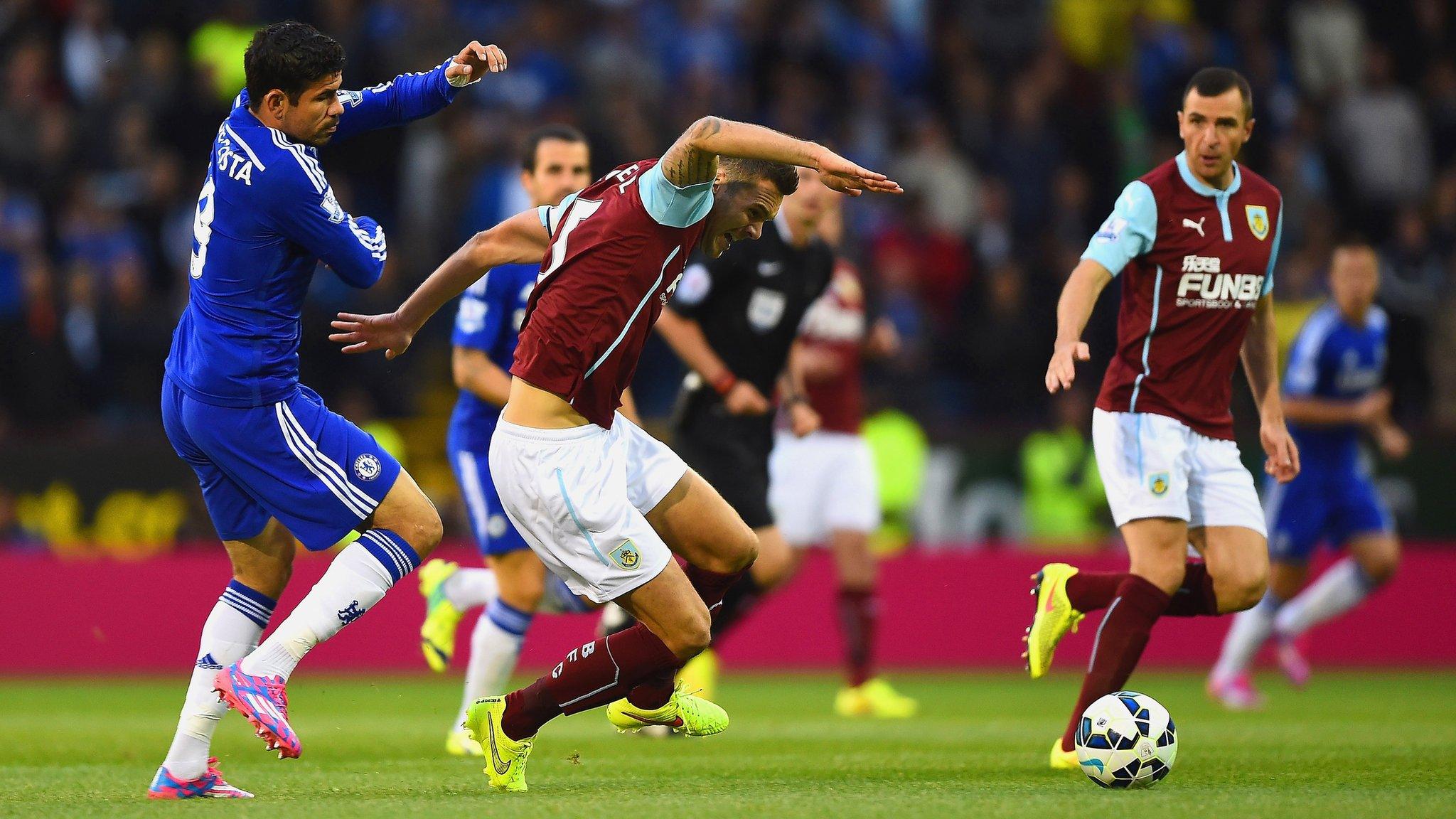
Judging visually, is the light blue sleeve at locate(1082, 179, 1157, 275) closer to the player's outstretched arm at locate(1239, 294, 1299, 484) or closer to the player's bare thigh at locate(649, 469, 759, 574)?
the player's outstretched arm at locate(1239, 294, 1299, 484)

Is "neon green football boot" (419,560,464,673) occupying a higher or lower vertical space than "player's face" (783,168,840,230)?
lower

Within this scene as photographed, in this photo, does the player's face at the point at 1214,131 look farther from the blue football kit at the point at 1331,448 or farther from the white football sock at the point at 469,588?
the blue football kit at the point at 1331,448

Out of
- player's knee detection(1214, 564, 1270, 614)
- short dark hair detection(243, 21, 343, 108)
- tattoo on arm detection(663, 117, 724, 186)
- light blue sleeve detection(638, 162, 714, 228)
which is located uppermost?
short dark hair detection(243, 21, 343, 108)

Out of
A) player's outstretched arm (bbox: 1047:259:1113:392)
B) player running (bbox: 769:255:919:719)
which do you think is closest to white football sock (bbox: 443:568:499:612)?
player running (bbox: 769:255:919:719)

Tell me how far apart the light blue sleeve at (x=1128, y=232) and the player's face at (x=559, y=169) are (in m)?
2.38

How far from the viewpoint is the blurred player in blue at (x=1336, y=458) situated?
33.6 ft

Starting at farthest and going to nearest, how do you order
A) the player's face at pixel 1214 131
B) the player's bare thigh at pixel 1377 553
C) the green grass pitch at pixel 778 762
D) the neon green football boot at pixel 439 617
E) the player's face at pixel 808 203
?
the player's bare thigh at pixel 1377 553 → the player's face at pixel 808 203 → the neon green football boot at pixel 439 617 → the player's face at pixel 1214 131 → the green grass pitch at pixel 778 762

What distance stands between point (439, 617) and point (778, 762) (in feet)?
6.25

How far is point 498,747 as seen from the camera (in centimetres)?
564

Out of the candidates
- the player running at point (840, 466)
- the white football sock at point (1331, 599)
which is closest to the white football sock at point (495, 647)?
the player running at point (840, 466)

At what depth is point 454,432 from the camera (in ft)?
25.0

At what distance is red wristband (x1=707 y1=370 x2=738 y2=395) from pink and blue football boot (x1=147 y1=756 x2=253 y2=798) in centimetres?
321

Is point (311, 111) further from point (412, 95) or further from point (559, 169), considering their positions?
point (559, 169)

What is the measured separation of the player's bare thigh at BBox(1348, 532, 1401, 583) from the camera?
1022 cm
